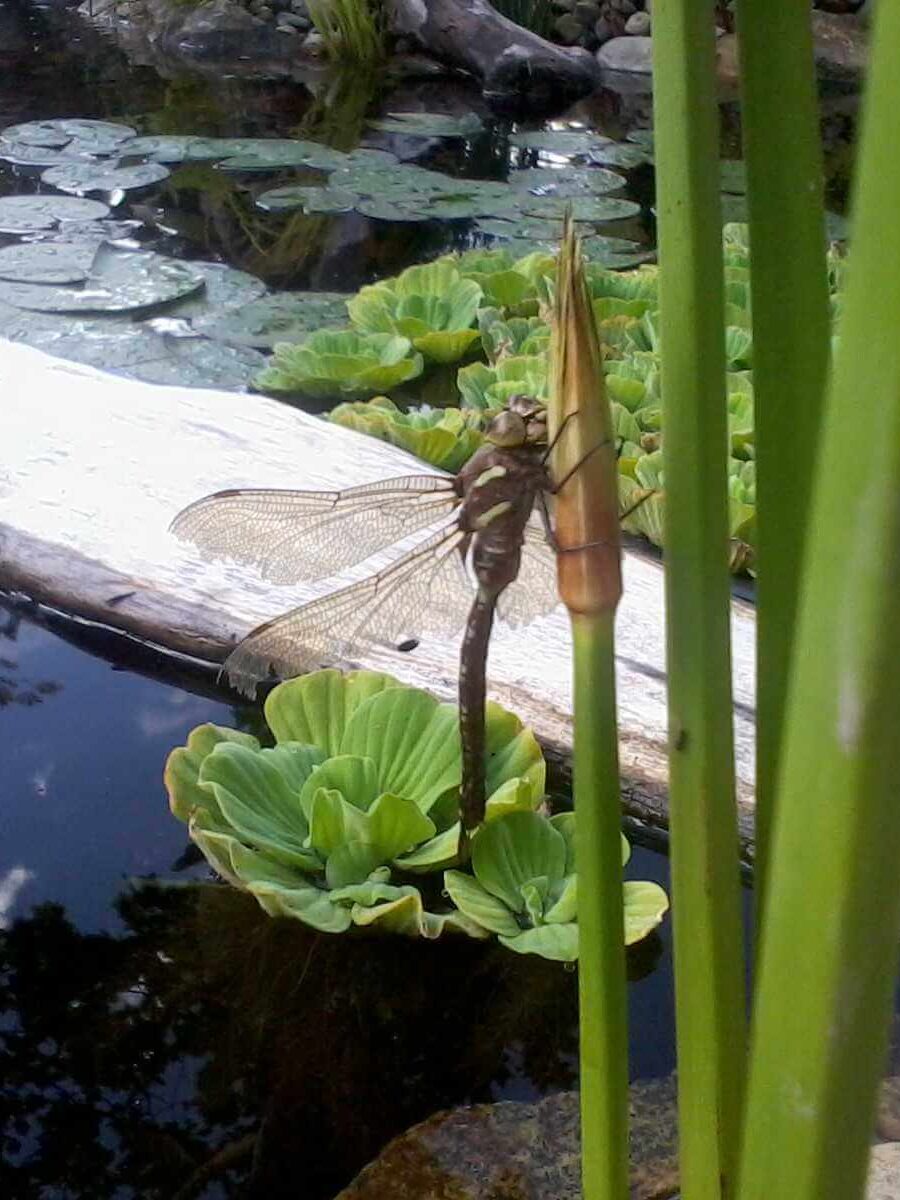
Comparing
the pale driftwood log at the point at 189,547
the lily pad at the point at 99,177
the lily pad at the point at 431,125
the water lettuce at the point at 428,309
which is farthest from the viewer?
the lily pad at the point at 431,125

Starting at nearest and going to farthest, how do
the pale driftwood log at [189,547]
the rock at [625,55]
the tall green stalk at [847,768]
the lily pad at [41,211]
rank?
1. the tall green stalk at [847,768]
2. the pale driftwood log at [189,547]
3. the lily pad at [41,211]
4. the rock at [625,55]

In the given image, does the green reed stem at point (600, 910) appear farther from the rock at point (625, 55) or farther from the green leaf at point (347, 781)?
the rock at point (625, 55)

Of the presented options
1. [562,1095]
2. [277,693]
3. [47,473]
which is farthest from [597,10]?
[562,1095]

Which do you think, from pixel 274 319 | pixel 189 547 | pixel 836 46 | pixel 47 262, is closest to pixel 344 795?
pixel 189 547

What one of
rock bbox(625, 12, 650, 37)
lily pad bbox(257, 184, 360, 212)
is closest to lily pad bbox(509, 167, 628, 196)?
lily pad bbox(257, 184, 360, 212)

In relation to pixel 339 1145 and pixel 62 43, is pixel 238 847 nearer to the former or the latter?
pixel 339 1145

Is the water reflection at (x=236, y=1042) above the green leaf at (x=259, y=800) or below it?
below

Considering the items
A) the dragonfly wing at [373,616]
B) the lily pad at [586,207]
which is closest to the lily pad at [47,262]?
the lily pad at [586,207]
